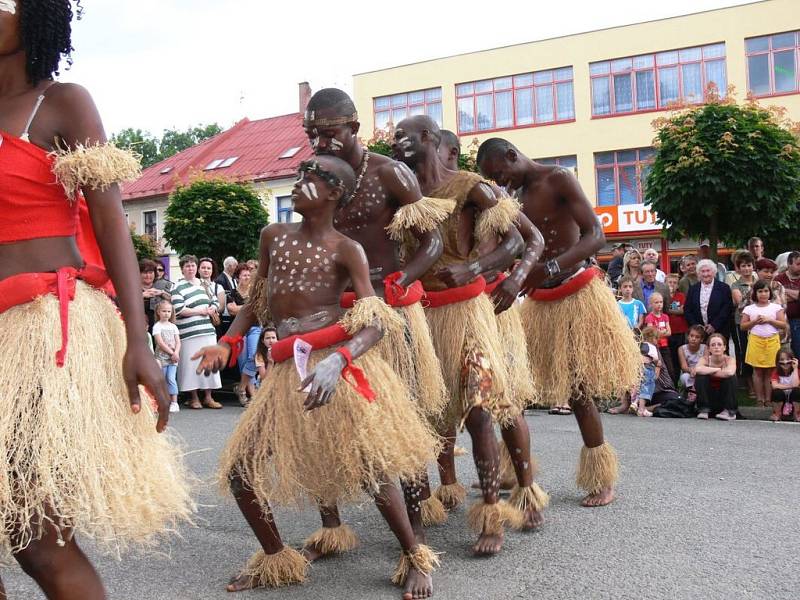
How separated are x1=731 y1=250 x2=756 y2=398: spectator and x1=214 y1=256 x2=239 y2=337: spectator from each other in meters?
6.42

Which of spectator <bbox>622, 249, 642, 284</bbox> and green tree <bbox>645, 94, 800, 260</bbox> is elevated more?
green tree <bbox>645, 94, 800, 260</bbox>

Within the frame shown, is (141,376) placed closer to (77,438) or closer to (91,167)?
(77,438)

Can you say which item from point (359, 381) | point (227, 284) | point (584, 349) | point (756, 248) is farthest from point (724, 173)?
point (359, 381)

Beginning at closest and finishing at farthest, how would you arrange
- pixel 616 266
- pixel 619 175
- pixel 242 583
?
Answer: 1. pixel 242 583
2. pixel 616 266
3. pixel 619 175

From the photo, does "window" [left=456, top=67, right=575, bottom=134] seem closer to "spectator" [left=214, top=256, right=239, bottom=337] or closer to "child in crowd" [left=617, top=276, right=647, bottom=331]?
"spectator" [left=214, top=256, right=239, bottom=337]

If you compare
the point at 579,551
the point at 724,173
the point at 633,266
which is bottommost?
the point at 579,551

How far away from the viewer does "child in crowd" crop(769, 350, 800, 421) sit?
893 cm

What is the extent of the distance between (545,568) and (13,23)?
2990 millimetres

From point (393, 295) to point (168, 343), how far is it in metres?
6.80

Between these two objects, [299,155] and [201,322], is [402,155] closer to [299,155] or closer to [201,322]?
[201,322]

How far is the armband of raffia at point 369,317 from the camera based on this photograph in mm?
3322

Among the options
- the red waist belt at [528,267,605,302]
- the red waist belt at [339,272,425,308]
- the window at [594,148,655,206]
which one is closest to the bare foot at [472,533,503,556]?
the red waist belt at [339,272,425,308]

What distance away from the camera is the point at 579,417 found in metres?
5.08

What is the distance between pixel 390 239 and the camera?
405 cm
